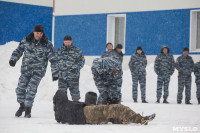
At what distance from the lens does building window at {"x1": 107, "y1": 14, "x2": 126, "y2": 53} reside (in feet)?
78.0

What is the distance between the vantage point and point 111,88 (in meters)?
9.89

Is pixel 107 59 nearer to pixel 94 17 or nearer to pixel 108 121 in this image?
pixel 108 121

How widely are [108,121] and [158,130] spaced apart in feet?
3.74

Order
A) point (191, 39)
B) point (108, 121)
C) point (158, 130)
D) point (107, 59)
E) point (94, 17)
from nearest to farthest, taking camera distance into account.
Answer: point (158, 130) < point (108, 121) < point (107, 59) < point (191, 39) < point (94, 17)

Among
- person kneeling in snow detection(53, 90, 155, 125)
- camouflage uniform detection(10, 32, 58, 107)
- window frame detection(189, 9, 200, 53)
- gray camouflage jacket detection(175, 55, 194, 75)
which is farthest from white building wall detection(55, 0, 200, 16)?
person kneeling in snow detection(53, 90, 155, 125)

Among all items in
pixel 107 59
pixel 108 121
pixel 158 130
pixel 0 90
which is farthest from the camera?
pixel 0 90

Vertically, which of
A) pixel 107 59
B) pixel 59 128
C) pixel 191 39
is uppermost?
pixel 191 39

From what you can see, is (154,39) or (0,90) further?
(154,39)

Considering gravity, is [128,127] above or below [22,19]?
below

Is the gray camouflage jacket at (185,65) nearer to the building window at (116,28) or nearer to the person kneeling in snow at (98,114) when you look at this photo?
the building window at (116,28)

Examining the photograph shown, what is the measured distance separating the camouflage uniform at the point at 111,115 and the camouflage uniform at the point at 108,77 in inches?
64.5

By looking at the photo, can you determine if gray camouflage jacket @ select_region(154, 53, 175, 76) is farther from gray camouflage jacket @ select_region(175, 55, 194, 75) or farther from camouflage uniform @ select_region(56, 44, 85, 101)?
camouflage uniform @ select_region(56, 44, 85, 101)

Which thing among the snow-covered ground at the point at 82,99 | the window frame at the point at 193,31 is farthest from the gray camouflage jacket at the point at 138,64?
the window frame at the point at 193,31

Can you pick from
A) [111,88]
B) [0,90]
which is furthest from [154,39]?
[111,88]
